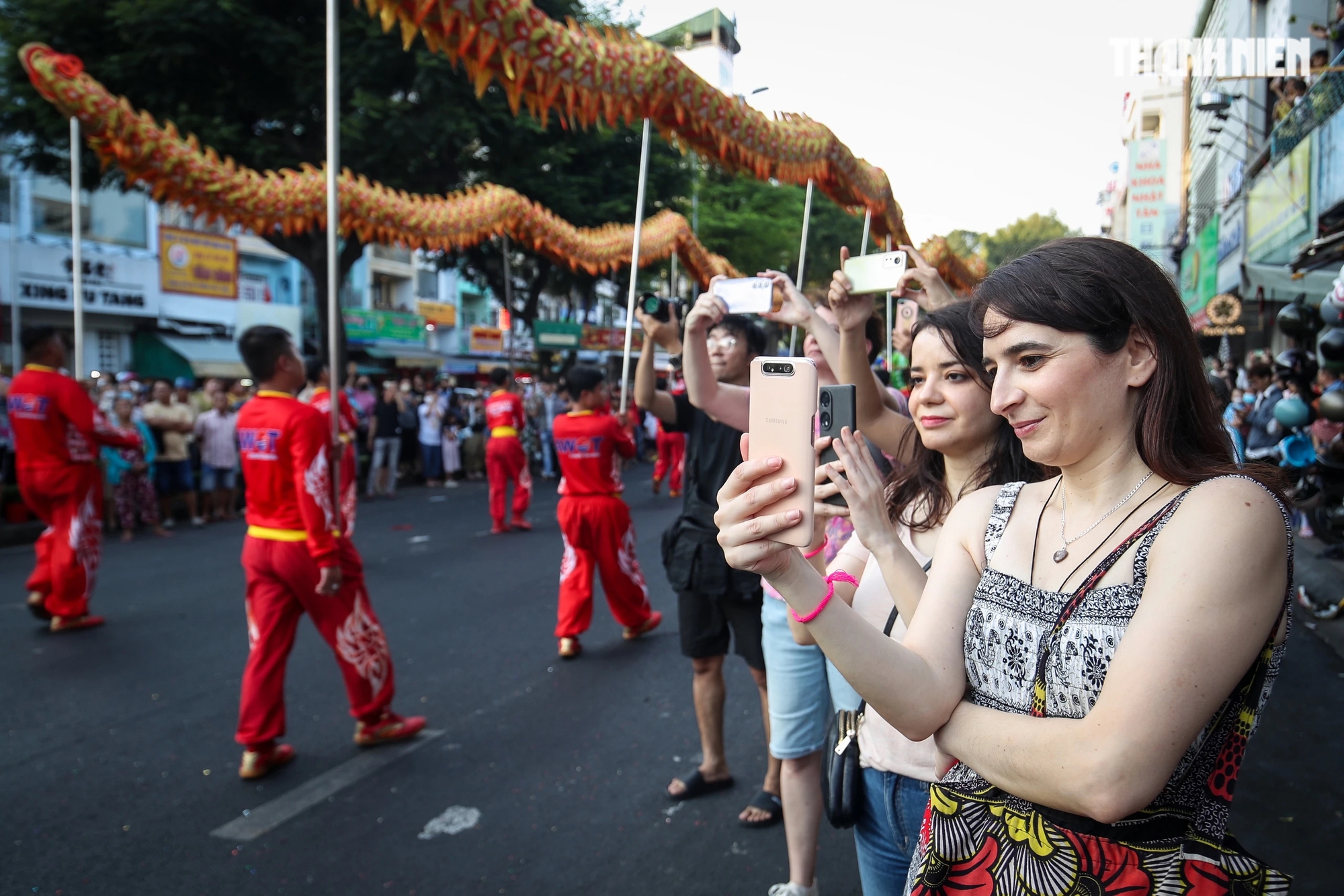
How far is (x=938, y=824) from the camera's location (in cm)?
138

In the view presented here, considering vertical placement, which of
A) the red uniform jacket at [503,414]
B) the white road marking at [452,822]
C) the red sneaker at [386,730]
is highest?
Answer: the red uniform jacket at [503,414]

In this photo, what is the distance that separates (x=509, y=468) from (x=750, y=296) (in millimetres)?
8372

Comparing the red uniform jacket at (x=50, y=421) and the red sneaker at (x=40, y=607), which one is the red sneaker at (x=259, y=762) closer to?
the red sneaker at (x=40, y=607)

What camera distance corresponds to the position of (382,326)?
1298 inches

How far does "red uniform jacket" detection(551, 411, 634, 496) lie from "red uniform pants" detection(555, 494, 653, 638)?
77mm

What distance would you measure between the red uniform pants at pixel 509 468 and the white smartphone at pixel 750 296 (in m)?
8.16

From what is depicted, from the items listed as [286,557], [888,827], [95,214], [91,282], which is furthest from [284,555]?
[95,214]

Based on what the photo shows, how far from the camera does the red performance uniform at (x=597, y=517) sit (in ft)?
19.5

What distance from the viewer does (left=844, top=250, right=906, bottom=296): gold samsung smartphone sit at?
93.6 inches

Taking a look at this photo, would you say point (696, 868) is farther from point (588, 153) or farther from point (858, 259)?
point (588, 153)

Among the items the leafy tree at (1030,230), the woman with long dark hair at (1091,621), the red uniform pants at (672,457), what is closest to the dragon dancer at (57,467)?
the woman with long dark hair at (1091,621)

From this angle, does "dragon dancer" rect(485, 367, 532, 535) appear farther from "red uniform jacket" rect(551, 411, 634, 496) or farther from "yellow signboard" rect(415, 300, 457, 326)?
"yellow signboard" rect(415, 300, 457, 326)

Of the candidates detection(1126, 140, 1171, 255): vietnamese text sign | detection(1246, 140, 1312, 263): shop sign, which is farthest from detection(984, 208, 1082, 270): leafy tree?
detection(1246, 140, 1312, 263): shop sign

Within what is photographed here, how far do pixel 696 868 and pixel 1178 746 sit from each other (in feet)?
7.74
